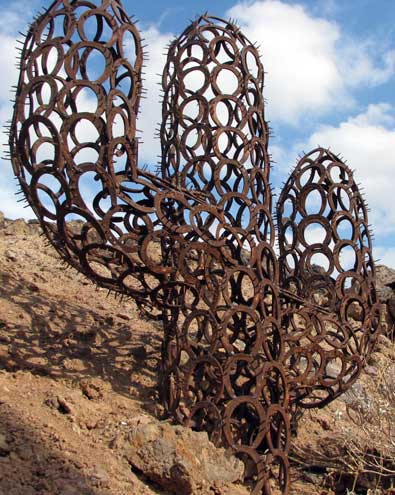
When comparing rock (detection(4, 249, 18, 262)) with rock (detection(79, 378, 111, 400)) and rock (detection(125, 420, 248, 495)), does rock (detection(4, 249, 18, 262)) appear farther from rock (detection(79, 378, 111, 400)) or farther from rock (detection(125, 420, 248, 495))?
rock (detection(125, 420, 248, 495))

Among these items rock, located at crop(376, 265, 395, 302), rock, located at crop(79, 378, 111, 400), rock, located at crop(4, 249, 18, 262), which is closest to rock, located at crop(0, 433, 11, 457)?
rock, located at crop(79, 378, 111, 400)

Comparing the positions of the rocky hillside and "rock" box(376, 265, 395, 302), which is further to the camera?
"rock" box(376, 265, 395, 302)

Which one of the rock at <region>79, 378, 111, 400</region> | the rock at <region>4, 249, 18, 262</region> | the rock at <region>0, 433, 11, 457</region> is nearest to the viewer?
the rock at <region>0, 433, 11, 457</region>

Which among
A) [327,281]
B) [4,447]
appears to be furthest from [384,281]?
[4,447]

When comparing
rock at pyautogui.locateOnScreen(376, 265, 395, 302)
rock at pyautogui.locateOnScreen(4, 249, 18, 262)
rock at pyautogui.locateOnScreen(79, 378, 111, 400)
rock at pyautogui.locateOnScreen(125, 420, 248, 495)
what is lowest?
rock at pyautogui.locateOnScreen(125, 420, 248, 495)

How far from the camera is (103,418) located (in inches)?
219

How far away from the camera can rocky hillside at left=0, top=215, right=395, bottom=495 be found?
188 inches

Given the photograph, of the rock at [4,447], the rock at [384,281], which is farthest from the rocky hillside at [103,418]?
the rock at [384,281]

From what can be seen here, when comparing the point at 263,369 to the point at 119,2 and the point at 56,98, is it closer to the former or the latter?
the point at 56,98

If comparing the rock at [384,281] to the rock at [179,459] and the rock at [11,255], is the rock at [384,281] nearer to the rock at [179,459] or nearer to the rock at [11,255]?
the rock at [11,255]

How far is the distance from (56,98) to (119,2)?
1152 millimetres

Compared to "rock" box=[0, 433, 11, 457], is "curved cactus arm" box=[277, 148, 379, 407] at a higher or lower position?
higher

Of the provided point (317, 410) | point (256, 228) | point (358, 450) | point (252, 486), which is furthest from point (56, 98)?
point (317, 410)

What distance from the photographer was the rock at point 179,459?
196 inches
